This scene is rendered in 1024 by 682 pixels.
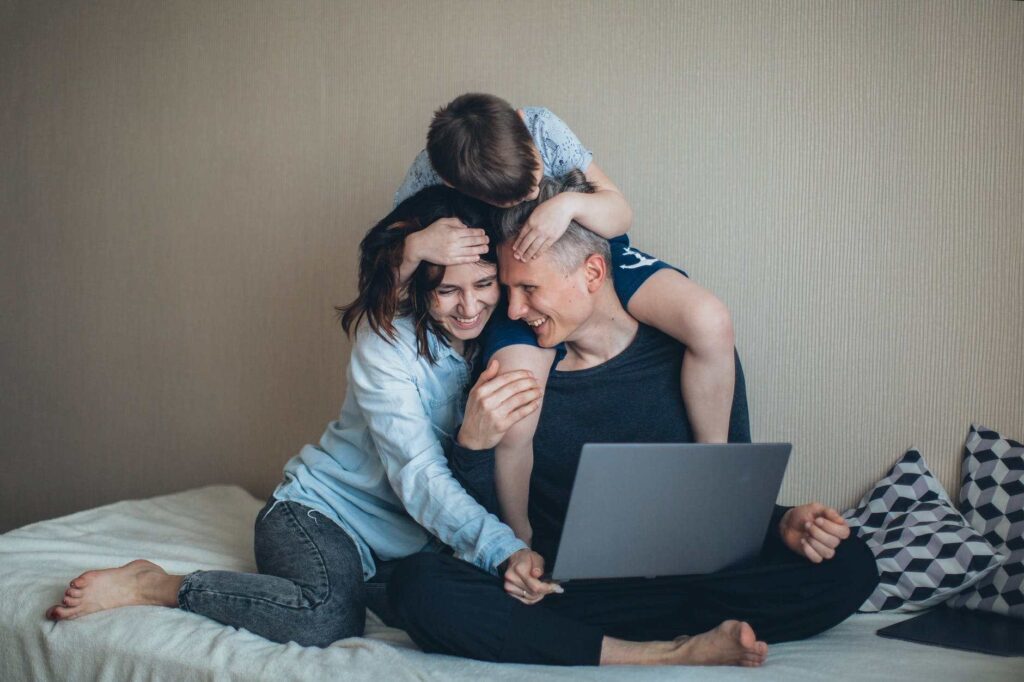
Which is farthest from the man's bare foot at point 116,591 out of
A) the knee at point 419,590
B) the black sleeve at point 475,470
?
the black sleeve at point 475,470

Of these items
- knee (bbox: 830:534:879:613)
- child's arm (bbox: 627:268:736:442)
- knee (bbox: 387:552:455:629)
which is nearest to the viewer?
knee (bbox: 387:552:455:629)

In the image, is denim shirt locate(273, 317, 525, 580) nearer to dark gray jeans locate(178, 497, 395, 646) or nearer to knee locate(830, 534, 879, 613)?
dark gray jeans locate(178, 497, 395, 646)

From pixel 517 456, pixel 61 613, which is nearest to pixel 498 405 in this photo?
pixel 517 456

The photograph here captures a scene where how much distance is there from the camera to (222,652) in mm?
1456

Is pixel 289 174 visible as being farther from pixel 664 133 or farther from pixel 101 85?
pixel 664 133

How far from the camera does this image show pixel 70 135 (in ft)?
8.86

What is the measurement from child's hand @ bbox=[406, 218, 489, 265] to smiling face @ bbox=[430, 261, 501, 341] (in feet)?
0.12

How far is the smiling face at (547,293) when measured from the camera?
1649 millimetres

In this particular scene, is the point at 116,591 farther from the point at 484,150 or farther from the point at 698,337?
the point at 698,337

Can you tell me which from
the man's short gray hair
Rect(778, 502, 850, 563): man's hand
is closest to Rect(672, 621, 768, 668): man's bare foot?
Rect(778, 502, 850, 563): man's hand

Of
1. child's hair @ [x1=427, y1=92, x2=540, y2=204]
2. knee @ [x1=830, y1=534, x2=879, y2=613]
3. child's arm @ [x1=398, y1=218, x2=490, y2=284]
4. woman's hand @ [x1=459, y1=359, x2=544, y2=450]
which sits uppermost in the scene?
child's hair @ [x1=427, y1=92, x2=540, y2=204]

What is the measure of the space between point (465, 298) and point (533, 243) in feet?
0.60

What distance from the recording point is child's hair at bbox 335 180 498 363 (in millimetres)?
1677

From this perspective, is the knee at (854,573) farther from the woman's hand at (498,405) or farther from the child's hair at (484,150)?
the child's hair at (484,150)
